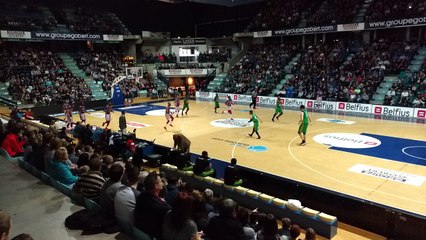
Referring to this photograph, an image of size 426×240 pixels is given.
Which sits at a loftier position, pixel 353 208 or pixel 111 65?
pixel 111 65

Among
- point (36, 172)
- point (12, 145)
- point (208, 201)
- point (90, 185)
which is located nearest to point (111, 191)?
point (90, 185)

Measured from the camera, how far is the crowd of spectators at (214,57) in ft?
134

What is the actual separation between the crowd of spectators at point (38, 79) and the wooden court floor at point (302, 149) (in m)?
6.06

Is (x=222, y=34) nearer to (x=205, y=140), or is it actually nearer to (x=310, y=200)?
(x=205, y=140)

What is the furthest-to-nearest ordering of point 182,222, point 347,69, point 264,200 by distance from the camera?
point 347,69 → point 264,200 → point 182,222

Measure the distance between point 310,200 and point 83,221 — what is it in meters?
5.49

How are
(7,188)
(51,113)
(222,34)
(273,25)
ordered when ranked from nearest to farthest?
1. (7,188)
2. (51,113)
3. (273,25)
4. (222,34)

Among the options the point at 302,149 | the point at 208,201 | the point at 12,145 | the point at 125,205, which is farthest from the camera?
the point at 302,149

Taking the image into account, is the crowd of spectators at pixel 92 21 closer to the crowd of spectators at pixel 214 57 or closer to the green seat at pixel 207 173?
the crowd of spectators at pixel 214 57

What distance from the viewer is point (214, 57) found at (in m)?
41.3

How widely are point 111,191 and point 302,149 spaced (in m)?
10.8

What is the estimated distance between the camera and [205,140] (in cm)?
1620

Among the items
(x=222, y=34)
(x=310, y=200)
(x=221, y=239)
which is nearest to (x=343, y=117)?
(x=310, y=200)

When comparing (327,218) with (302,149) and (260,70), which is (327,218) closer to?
(302,149)
